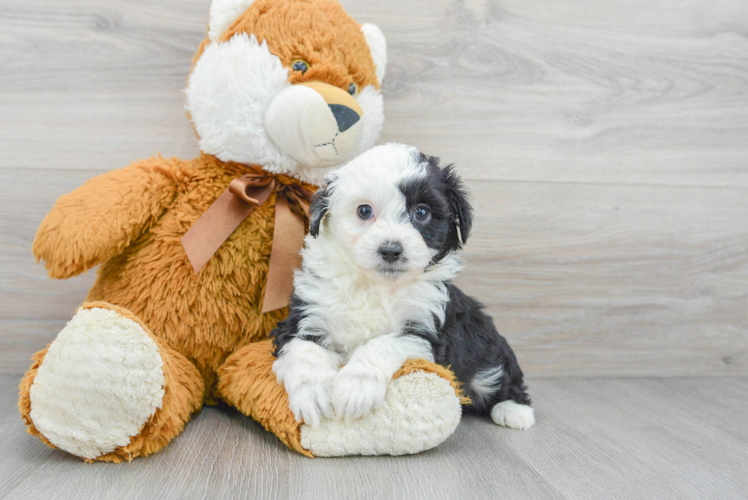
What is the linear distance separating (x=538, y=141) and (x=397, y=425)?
1.10 meters

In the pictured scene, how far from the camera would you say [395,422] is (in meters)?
1.05

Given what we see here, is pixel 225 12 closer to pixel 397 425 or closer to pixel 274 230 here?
pixel 274 230

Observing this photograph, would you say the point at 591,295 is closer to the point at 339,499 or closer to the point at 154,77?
the point at 339,499

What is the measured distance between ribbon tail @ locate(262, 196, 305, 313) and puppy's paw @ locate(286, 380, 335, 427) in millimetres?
278

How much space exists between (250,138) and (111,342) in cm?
54

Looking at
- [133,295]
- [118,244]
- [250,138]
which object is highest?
[250,138]

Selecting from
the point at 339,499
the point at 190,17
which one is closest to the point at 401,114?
the point at 190,17

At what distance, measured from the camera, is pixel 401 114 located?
5.49 feet

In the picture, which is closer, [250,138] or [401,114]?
[250,138]

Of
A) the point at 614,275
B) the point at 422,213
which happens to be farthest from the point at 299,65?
the point at 614,275

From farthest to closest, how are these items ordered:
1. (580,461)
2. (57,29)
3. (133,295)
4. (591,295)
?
1. (591,295)
2. (57,29)
3. (133,295)
4. (580,461)

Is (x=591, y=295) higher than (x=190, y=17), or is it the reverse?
(x=190, y=17)

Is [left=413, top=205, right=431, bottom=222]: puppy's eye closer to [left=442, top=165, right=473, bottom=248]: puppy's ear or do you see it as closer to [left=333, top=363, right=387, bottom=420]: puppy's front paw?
[left=442, top=165, right=473, bottom=248]: puppy's ear

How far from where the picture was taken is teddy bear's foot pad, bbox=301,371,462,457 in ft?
3.46
